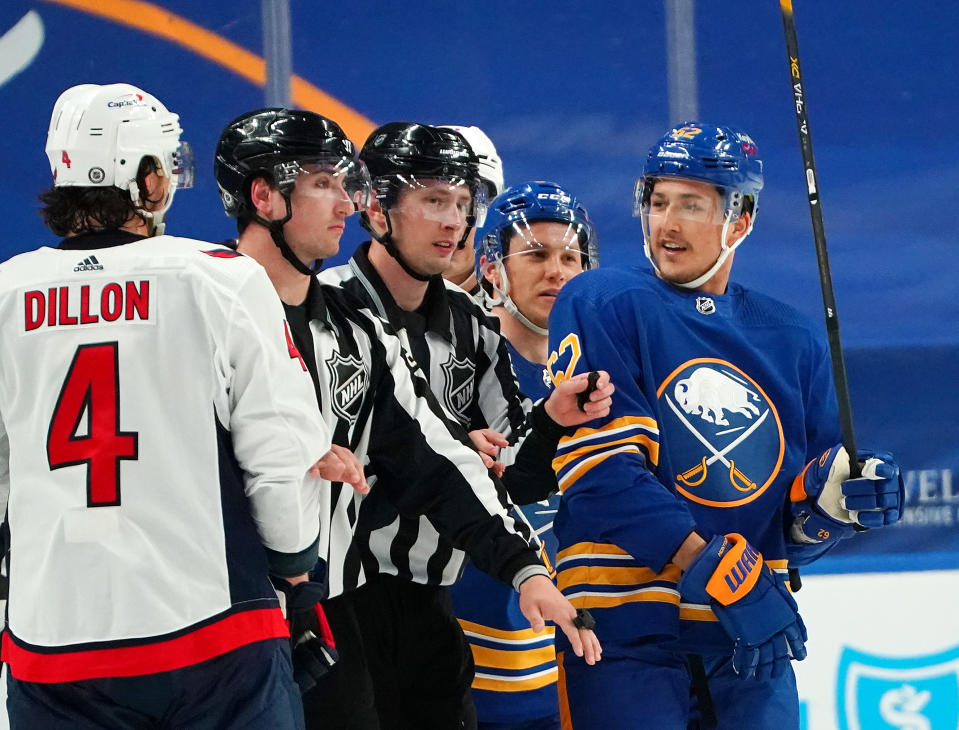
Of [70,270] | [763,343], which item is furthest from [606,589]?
[70,270]

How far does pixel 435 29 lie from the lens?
4.11m

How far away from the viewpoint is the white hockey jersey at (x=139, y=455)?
162 centimetres

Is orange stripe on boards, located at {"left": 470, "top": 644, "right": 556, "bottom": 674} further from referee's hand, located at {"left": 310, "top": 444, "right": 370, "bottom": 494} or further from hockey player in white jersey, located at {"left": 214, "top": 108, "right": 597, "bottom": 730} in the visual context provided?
referee's hand, located at {"left": 310, "top": 444, "right": 370, "bottom": 494}

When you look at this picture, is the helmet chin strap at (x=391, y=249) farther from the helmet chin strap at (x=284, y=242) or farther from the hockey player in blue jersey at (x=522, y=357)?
the helmet chin strap at (x=284, y=242)

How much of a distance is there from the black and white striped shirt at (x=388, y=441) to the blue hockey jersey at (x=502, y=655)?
18.5 inches

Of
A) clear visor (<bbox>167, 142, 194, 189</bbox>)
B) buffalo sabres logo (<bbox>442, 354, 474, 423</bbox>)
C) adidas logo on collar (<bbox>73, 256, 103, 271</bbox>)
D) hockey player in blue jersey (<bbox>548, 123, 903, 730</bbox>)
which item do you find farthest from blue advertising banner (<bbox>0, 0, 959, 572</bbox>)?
adidas logo on collar (<bbox>73, 256, 103, 271</bbox>)

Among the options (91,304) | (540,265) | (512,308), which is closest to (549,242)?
(540,265)

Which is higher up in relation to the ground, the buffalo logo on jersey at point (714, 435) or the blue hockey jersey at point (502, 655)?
the buffalo logo on jersey at point (714, 435)

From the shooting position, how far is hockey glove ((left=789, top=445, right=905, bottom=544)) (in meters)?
2.04

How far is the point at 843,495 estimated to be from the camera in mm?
2049

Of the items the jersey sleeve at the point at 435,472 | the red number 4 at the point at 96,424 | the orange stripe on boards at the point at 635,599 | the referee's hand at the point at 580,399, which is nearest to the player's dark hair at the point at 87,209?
the red number 4 at the point at 96,424

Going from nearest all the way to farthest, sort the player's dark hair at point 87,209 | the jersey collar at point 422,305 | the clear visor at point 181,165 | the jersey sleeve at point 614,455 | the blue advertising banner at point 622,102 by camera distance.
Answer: the player's dark hair at point 87,209 → the clear visor at point 181,165 → the jersey sleeve at point 614,455 → the jersey collar at point 422,305 → the blue advertising banner at point 622,102

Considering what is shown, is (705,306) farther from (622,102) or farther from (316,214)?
(622,102)

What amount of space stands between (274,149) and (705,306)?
75 centimetres
